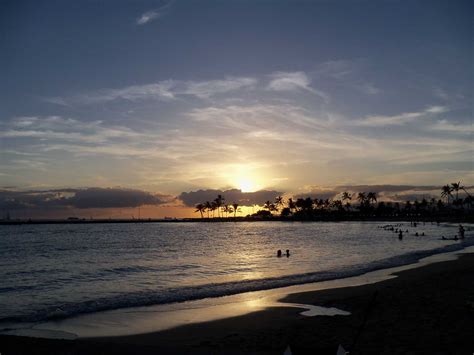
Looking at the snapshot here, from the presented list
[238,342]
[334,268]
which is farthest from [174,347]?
[334,268]

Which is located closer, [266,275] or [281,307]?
[281,307]

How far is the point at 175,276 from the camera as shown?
88.4 ft

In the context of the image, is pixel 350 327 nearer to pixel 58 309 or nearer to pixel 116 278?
pixel 58 309

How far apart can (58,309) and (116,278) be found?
33.2 feet

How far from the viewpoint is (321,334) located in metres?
11.4

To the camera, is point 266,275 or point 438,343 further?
point 266,275

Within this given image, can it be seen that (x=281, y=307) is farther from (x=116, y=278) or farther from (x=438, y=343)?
(x=116, y=278)

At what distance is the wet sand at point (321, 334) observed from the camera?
10.2m

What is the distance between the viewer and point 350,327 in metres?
12.0

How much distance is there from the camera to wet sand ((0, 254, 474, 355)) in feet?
33.4

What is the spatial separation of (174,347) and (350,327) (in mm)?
5351

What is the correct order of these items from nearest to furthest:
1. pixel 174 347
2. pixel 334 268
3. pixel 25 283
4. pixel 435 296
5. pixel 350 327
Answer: pixel 174 347
pixel 350 327
pixel 435 296
pixel 25 283
pixel 334 268

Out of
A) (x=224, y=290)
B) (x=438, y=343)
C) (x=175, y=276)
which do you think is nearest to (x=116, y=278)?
(x=175, y=276)

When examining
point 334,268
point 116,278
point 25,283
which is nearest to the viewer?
point 25,283
